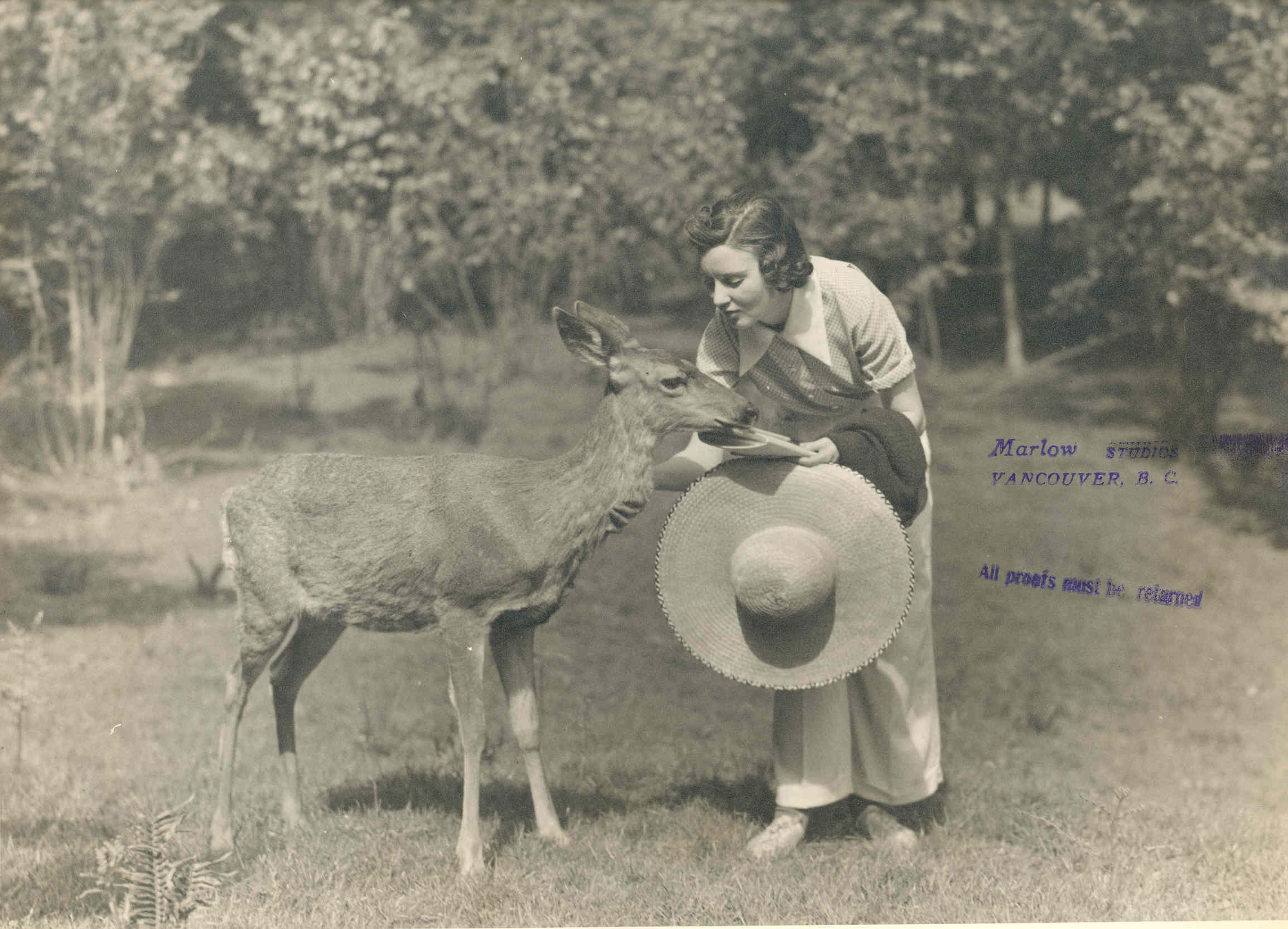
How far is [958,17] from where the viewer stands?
7.93 m

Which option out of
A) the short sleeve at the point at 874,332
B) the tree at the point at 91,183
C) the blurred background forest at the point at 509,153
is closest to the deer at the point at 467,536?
the short sleeve at the point at 874,332

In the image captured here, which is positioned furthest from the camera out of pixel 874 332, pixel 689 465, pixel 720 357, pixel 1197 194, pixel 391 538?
pixel 1197 194

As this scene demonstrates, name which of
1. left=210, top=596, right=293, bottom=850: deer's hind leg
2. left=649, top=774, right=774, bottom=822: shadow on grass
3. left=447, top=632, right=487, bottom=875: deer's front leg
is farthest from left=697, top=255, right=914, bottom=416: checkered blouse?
left=210, top=596, right=293, bottom=850: deer's hind leg

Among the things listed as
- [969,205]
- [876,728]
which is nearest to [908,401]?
[876,728]

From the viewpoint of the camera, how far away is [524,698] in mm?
4770

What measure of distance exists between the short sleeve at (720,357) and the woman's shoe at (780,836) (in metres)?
1.69

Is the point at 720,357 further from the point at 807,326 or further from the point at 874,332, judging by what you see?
the point at 874,332

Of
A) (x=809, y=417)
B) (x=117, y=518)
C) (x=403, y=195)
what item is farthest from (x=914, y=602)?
(x=117, y=518)

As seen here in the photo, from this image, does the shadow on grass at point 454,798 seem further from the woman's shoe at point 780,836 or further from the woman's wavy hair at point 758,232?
the woman's wavy hair at point 758,232

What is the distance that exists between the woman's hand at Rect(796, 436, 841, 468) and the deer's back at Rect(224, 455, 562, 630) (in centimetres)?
91

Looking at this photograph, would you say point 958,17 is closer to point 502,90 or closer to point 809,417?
point 502,90

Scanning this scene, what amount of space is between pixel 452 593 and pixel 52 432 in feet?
14.4

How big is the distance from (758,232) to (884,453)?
89cm

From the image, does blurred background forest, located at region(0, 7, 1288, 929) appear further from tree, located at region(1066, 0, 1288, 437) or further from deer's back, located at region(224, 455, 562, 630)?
deer's back, located at region(224, 455, 562, 630)
